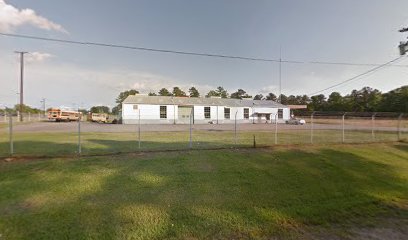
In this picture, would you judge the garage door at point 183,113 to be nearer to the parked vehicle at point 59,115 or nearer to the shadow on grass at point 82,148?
the parked vehicle at point 59,115

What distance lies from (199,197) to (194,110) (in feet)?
137

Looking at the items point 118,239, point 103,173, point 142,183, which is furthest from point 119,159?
point 118,239

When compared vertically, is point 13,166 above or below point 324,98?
below

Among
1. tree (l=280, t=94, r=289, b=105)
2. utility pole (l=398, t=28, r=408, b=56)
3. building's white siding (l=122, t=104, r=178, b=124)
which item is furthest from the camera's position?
tree (l=280, t=94, r=289, b=105)

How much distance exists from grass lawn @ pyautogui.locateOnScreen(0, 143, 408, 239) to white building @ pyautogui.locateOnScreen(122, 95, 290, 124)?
3322cm

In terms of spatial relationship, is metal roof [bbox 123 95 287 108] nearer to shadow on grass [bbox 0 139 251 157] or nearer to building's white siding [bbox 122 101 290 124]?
building's white siding [bbox 122 101 290 124]

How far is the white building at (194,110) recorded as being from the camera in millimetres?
43844

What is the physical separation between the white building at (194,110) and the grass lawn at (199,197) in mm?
33222

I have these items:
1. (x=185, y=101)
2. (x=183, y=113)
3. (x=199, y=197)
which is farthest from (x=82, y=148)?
(x=185, y=101)

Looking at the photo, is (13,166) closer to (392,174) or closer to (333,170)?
(333,170)

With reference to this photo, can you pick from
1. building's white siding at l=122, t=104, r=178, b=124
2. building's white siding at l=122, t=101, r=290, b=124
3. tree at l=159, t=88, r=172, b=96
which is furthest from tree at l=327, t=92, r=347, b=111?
building's white siding at l=122, t=104, r=178, b=124

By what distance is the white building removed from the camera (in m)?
43.8

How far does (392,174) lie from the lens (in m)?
9.20

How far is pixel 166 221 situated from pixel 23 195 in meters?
3.56
